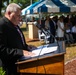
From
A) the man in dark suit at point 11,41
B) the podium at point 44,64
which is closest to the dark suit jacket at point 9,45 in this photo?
the man in dark suit at point 11,41

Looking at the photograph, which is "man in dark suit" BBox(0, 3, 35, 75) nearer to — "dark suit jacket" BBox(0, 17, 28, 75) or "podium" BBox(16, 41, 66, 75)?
"dark suit jacket" BBox(0, 17, 28, 75)

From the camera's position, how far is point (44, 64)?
355cm

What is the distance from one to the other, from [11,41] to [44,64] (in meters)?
0.58

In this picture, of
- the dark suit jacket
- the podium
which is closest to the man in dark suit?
the dark suit jacket

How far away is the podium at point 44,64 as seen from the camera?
11.5ft

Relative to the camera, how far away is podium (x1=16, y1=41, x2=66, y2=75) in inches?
139

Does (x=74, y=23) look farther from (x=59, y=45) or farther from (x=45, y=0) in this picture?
(x=59, y=45)

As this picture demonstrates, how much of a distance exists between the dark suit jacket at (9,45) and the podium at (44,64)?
0.14m

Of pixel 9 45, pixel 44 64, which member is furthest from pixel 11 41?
pixel 44 64

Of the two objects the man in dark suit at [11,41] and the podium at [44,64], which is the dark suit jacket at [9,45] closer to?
the man in dark suit at [11,41]

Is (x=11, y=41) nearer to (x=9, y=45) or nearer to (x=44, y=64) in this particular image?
(x=9, y=45)

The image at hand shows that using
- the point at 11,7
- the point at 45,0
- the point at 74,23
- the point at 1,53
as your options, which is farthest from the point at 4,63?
the point at 74,23

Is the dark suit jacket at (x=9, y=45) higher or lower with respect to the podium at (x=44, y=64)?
higher

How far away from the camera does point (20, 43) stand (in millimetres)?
3936
